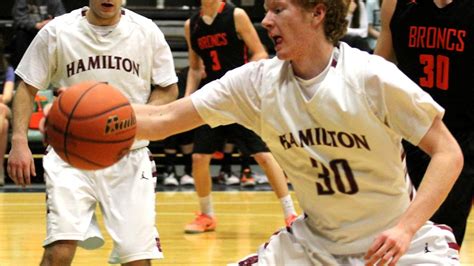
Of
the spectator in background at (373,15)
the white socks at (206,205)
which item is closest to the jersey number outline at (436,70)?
the white socks at (206,205)

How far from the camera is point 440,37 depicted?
14.9ft

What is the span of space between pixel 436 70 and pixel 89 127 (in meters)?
1.82

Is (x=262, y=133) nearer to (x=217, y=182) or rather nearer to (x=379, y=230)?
(x=379, y=230)

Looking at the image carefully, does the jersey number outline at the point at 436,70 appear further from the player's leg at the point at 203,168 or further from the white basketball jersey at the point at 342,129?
the player's leg at the point at 203,168

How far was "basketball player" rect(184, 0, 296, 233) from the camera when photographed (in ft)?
27.4

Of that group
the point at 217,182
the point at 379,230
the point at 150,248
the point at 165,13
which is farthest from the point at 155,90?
the point at 165,13

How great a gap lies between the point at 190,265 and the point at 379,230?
11.5ft

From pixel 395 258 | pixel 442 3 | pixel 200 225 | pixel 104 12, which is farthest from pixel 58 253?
pixel 200 225

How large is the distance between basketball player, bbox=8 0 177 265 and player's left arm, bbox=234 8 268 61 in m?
3.01

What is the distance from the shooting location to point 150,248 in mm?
5020

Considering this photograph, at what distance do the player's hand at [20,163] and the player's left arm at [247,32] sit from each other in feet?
11.6

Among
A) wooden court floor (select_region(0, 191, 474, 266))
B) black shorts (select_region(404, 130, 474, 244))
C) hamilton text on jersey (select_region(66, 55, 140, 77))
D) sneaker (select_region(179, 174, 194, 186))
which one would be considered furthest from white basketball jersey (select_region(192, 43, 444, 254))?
sneaker (select_region(179, 174, 194, 186))

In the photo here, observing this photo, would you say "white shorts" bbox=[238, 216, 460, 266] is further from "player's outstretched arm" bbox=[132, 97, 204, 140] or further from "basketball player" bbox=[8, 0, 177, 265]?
"basketball player" bbox=[8, 0, 177, 265]

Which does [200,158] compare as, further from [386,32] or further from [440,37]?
[440,37]
